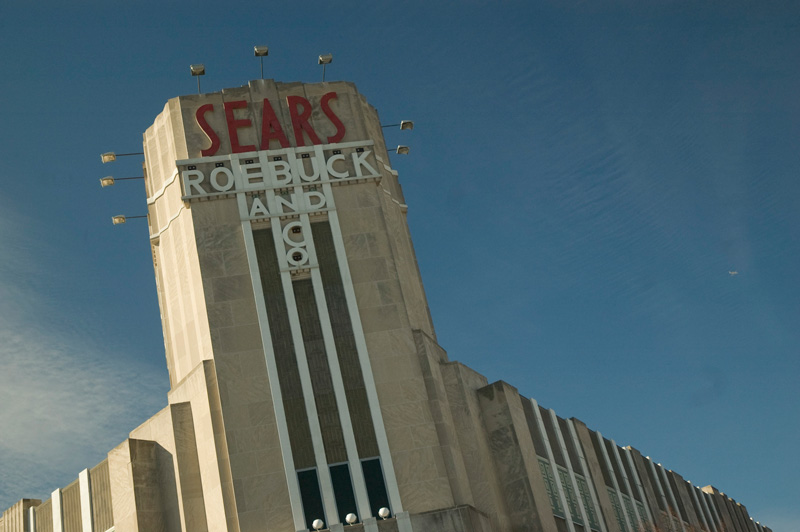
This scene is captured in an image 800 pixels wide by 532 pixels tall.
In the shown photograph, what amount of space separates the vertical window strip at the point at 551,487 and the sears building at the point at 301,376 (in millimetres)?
110

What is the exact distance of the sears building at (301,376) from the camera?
153ft

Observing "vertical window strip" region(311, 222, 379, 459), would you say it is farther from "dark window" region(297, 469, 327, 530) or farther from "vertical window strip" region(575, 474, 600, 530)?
"vertical window strip" region(575, 474, 600, 530)

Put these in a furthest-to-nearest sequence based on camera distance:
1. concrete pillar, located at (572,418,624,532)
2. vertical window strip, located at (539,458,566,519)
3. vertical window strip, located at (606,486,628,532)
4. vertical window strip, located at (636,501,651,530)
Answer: vertical window strip, located at (636,501,651,530)
vertical window strip, located at (606,486,628,532)
concrete pillar, located at (572,418,624,532)
vertical window strip, located at (539,458,566,519)

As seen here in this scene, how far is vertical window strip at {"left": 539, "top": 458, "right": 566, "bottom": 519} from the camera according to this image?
53250 mm

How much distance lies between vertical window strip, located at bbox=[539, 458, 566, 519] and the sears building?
0.11m

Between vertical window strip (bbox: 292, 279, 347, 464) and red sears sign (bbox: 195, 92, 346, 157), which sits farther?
red sears sign (bbox: 195, 92, 346, 157)

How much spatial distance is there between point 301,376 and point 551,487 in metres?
14.4

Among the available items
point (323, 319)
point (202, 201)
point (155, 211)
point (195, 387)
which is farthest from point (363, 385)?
point (155, 211)

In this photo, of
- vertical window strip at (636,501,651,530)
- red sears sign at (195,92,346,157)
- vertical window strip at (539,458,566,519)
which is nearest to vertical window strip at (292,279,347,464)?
red sears sign at (195,92,346,157)

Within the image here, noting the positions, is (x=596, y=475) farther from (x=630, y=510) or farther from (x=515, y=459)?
(x=515, y=459)

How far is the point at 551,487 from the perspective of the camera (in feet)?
178

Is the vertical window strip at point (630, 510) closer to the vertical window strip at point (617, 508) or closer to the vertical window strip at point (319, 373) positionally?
the vertical window strip at point (617, 508)

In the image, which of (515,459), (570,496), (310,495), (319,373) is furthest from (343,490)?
(570,496)

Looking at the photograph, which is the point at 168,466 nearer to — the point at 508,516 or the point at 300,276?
the point at 300,276
